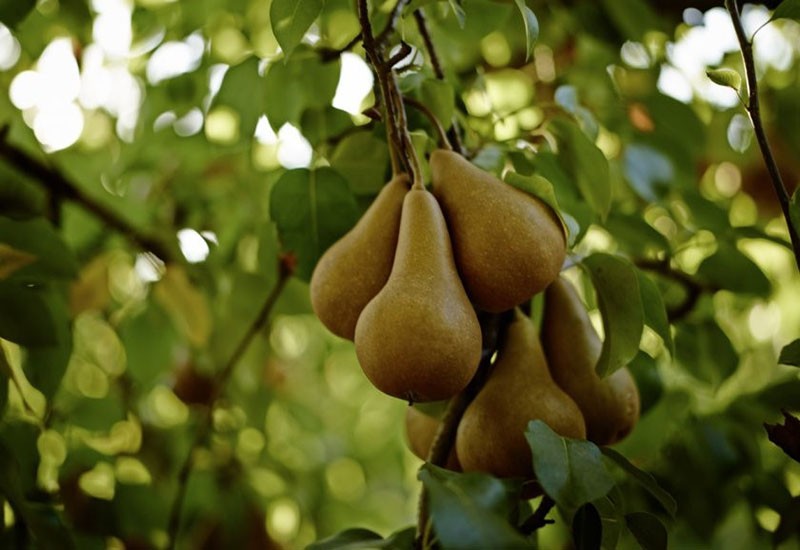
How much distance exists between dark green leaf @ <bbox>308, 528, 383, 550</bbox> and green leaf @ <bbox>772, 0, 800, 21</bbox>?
42cm

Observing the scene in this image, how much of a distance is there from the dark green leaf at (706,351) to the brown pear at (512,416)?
1.18 ft

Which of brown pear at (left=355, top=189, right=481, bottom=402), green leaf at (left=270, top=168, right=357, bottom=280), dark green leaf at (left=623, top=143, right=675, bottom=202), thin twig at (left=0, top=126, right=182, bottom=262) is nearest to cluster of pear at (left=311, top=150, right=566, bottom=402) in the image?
brown pear at (left=355, top=189, right=481, bottom=402)

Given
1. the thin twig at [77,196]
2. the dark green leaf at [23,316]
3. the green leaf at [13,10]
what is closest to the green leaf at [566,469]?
the dark green leaf at [23,316]

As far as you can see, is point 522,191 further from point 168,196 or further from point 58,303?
point 168,196

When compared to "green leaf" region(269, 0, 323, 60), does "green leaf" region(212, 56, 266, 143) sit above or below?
below

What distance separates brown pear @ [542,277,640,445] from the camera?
0.51 meters

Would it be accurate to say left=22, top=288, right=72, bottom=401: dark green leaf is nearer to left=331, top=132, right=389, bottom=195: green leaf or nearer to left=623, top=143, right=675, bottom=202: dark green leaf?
left=331, top=132, right=389, bottom=195: green leaf

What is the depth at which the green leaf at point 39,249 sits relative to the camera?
674 millimetres

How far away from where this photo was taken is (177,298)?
96 centimetres

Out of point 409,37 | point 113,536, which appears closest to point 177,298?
point 113,536

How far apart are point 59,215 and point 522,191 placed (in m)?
0.69

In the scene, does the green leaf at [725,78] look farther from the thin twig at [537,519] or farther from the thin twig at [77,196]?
the thin twig at [77,196]

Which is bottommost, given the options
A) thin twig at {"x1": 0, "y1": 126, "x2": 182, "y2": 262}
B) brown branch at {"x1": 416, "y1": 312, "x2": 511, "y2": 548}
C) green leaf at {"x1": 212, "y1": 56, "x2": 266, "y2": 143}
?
thin twig at {"x1": 0, "y1": 126, "x2": 182, "y2": 262}

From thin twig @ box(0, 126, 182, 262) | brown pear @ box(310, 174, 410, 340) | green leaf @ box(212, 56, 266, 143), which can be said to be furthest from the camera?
thin twig @ box(0, 126, 182, 262)
